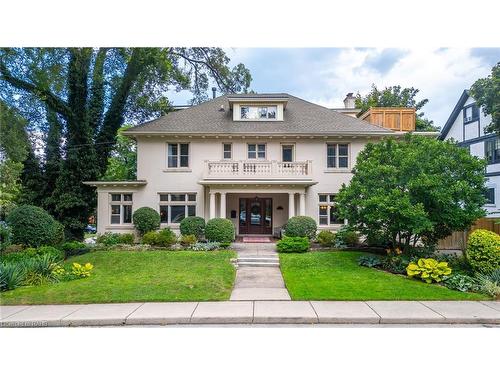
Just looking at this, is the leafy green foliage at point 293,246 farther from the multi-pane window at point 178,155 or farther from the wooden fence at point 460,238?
the wooden fence at point 460,238

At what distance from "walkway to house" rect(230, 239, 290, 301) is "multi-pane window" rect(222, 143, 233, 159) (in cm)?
507

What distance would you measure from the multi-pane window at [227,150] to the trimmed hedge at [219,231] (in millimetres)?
4171

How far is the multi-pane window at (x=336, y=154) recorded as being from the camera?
676 inches

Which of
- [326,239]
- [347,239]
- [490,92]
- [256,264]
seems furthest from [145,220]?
[490,92]

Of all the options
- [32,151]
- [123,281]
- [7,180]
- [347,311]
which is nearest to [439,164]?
[347,311]

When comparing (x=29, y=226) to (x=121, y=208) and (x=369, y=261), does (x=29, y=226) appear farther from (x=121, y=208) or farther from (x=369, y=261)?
(x=369, y=261)

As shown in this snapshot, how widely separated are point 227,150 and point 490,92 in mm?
13066

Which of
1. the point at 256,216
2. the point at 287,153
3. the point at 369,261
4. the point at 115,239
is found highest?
the point at 287,153

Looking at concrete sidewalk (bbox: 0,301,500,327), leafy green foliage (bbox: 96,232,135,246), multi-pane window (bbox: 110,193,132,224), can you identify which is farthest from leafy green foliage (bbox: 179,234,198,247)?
concrete sidewalk (bbox: 0,301,500,327)

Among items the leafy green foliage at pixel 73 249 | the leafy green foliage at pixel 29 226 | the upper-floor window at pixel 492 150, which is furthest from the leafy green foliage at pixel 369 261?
the upper-floor window at pixel 492 150

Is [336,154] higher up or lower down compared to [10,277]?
higher up

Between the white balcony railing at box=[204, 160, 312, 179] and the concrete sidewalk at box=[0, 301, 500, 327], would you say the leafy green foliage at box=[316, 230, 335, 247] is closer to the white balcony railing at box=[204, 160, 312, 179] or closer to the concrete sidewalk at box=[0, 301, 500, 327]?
the white balcony railing at box=[204, 160, 312, 179]

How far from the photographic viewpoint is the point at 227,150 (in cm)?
1723

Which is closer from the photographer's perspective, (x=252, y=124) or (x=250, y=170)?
(x=250, y=170)
